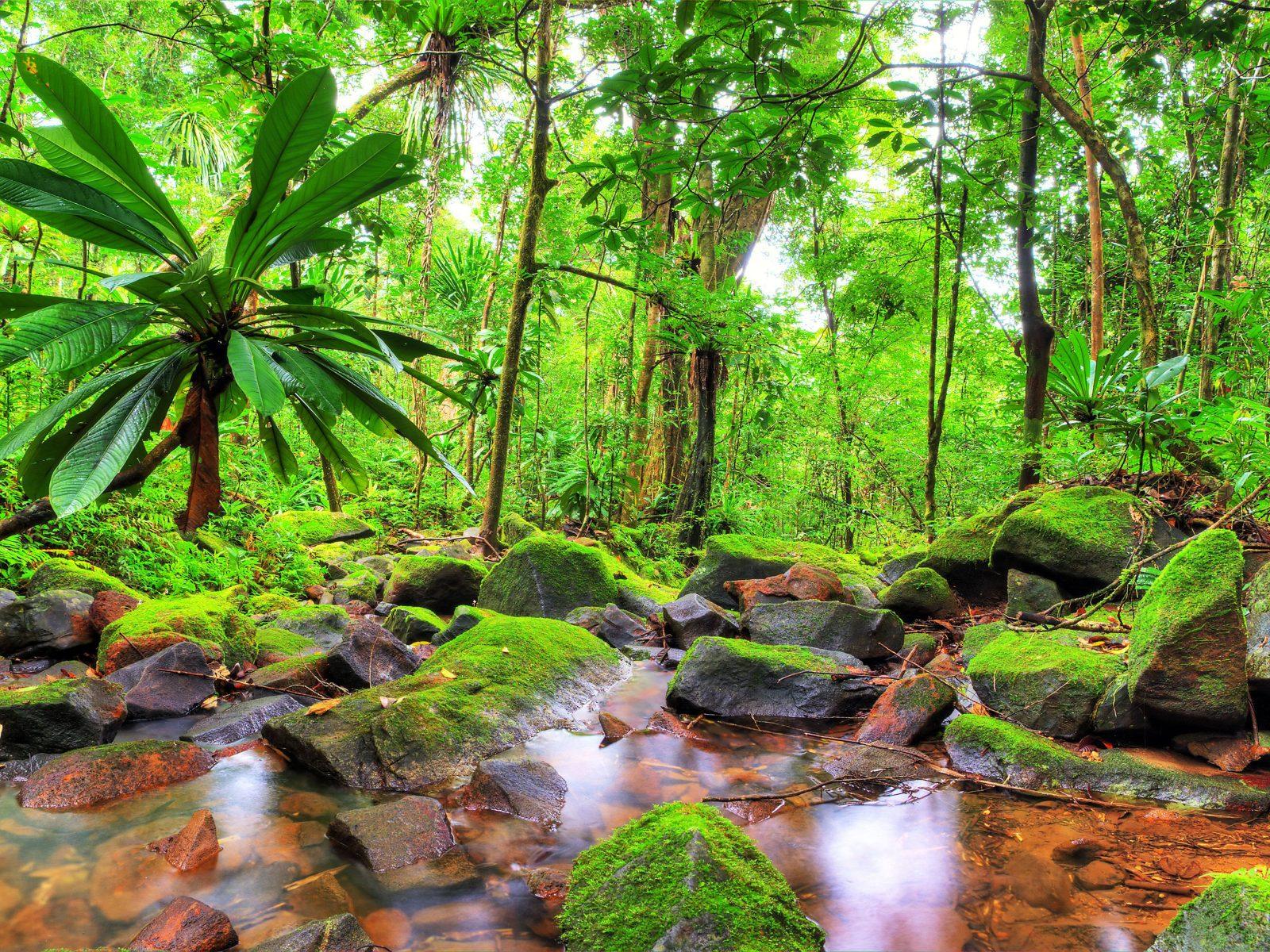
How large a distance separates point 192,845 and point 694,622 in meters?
3.43

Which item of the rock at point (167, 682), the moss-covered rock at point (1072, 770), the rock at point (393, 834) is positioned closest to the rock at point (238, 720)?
the rock at point (167, 682)

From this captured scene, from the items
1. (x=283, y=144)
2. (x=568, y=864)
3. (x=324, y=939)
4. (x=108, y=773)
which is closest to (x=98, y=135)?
(x=283, y=144)

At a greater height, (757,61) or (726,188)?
(757,61)

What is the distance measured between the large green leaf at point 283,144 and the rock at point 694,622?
403cm

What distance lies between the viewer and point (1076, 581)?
4.87m

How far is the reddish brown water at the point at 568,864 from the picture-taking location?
6.51ft

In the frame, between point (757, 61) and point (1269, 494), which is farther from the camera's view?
point (1269, 494)

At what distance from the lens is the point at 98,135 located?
1482 millimetres

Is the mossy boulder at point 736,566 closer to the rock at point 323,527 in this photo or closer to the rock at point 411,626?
the rock at point 411,626

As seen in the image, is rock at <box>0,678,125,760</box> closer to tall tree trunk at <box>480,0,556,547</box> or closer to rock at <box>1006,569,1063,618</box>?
tall tree trunk at <box>480,0,556,547</box>

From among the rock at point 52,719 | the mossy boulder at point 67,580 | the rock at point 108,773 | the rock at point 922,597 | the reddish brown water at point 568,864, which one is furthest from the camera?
the rock at point 922,597

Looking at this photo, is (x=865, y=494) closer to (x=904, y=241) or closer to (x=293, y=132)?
(x=904, y=241)

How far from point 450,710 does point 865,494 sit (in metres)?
10.7

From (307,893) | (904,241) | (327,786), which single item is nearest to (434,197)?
(904,241)
